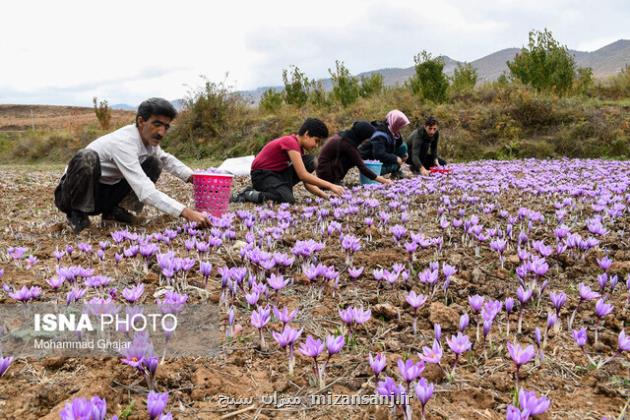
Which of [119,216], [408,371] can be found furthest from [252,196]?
[408,371]

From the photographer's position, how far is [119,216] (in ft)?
16.6

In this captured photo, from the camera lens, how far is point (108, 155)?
14.6 ft

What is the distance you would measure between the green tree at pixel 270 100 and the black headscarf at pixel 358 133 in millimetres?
15914

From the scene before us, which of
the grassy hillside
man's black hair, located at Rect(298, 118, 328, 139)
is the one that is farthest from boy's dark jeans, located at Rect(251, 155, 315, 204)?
the grassy hillside

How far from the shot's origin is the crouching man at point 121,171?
4.18 metres

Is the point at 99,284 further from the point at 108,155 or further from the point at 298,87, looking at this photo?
the point at 298,87

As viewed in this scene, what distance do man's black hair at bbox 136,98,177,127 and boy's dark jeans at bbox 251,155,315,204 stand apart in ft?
7.73

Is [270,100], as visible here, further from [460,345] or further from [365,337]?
[460,345]

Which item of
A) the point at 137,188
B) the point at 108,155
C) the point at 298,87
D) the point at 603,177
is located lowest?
the point at 603,177

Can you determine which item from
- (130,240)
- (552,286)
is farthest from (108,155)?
(552,286)

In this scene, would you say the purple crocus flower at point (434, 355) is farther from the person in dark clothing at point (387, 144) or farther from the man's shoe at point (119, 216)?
the person in dark clothing at point (387, 144)

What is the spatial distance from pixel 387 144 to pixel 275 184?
3.30 metres

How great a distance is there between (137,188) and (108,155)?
1.83 ft

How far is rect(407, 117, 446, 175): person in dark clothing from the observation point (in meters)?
9.20
